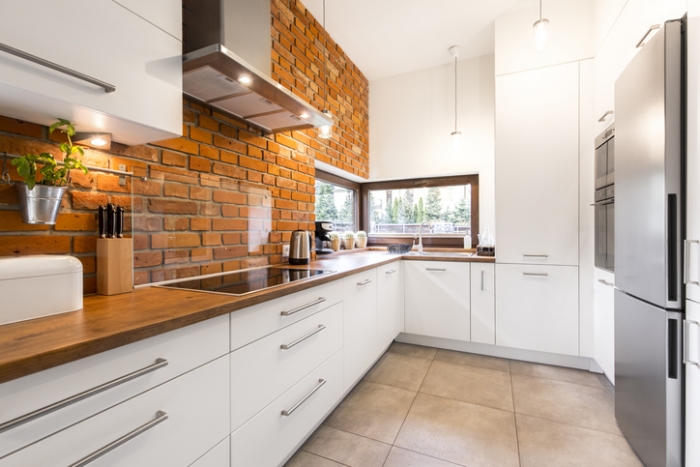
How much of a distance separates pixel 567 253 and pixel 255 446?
2.37 metres

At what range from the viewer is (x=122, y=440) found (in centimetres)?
73

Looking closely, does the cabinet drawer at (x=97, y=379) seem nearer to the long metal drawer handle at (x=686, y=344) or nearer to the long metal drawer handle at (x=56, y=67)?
the long metal drawer handle at (x=56, y=67)

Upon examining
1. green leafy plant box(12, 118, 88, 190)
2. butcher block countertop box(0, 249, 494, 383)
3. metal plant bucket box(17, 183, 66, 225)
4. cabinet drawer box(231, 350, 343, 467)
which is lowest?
cabinet drawer box(231, 350, 343, 467)

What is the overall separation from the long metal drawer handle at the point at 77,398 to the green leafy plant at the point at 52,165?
684 millimetres

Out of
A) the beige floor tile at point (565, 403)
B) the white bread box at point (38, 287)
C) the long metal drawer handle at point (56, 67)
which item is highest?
the long metal drawer handle at point (56, 67)

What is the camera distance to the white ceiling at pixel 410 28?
240 cm

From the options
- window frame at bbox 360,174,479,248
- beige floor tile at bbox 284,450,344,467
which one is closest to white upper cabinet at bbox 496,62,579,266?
window frame at bbox 360,174,479,248

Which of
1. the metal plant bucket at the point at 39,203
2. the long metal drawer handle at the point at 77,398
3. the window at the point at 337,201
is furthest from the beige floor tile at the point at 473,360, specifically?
the metal plant bucket at the point at 39,203

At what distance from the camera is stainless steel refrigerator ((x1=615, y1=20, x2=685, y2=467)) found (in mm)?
1155

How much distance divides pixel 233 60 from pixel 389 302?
192 cm

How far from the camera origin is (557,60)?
92.5 inches

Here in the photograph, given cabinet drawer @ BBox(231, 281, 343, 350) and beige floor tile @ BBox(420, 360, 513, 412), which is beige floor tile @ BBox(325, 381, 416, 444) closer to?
beige floor tile @ BBox(420, 360, 513, 412)

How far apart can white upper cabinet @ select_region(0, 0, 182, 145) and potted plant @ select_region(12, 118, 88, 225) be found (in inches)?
4.9

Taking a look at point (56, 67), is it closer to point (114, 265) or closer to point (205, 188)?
point (114, 265)
